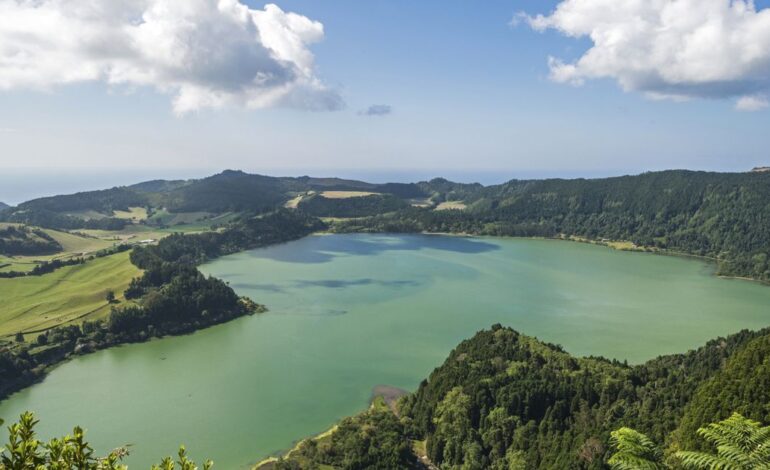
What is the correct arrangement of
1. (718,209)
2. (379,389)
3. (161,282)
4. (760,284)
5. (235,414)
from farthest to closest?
(718,209) → (760,284) → (161,282) → (379,389) → (235,414)

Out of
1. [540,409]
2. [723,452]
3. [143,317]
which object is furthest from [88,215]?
[723,452]

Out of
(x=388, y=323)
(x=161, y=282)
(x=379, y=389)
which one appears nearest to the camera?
(x=379, y=389)

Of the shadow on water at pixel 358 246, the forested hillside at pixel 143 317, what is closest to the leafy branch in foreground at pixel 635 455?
the forested hillside at pixel 143 317

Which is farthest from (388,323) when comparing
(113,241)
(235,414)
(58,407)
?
(113,241)

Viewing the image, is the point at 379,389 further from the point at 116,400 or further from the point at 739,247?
the point at 739,247

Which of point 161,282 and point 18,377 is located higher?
point 161,282

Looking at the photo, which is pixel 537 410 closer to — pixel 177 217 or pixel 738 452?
pixel 738 452
